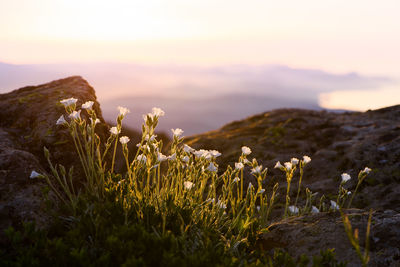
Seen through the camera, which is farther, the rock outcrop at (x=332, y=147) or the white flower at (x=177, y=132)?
the rock outcrop at (x=332, y=147)

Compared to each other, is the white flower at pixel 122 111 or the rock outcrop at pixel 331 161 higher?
the white flower at pixel 122 111

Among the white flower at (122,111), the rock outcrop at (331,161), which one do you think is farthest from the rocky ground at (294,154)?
the white flower at (122,111)

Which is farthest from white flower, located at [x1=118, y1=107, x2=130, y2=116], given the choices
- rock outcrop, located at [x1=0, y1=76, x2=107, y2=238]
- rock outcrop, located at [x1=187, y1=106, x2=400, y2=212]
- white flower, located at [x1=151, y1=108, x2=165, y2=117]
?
rock outcrop, located at [x1=187, y1=106, x2=400, y2=212]

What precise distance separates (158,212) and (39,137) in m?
2.56

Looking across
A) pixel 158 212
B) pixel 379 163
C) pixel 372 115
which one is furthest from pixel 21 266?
pixel 372 115

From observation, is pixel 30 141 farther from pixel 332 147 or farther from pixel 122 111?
pixel 332 147

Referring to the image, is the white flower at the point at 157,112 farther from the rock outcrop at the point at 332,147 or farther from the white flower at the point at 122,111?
the rock outcrop at the point at 332,147

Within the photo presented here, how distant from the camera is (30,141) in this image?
533cm

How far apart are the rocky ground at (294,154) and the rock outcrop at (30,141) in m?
0.01

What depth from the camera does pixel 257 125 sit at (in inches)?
394

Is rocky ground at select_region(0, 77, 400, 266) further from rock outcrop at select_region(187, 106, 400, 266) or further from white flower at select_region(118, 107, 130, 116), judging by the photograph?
white flower at select_region(118, 107, 130, 116)

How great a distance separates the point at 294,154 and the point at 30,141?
5519 millimetres

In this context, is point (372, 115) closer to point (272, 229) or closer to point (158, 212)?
point (272, 229)

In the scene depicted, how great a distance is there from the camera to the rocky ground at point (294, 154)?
12.7 feet
